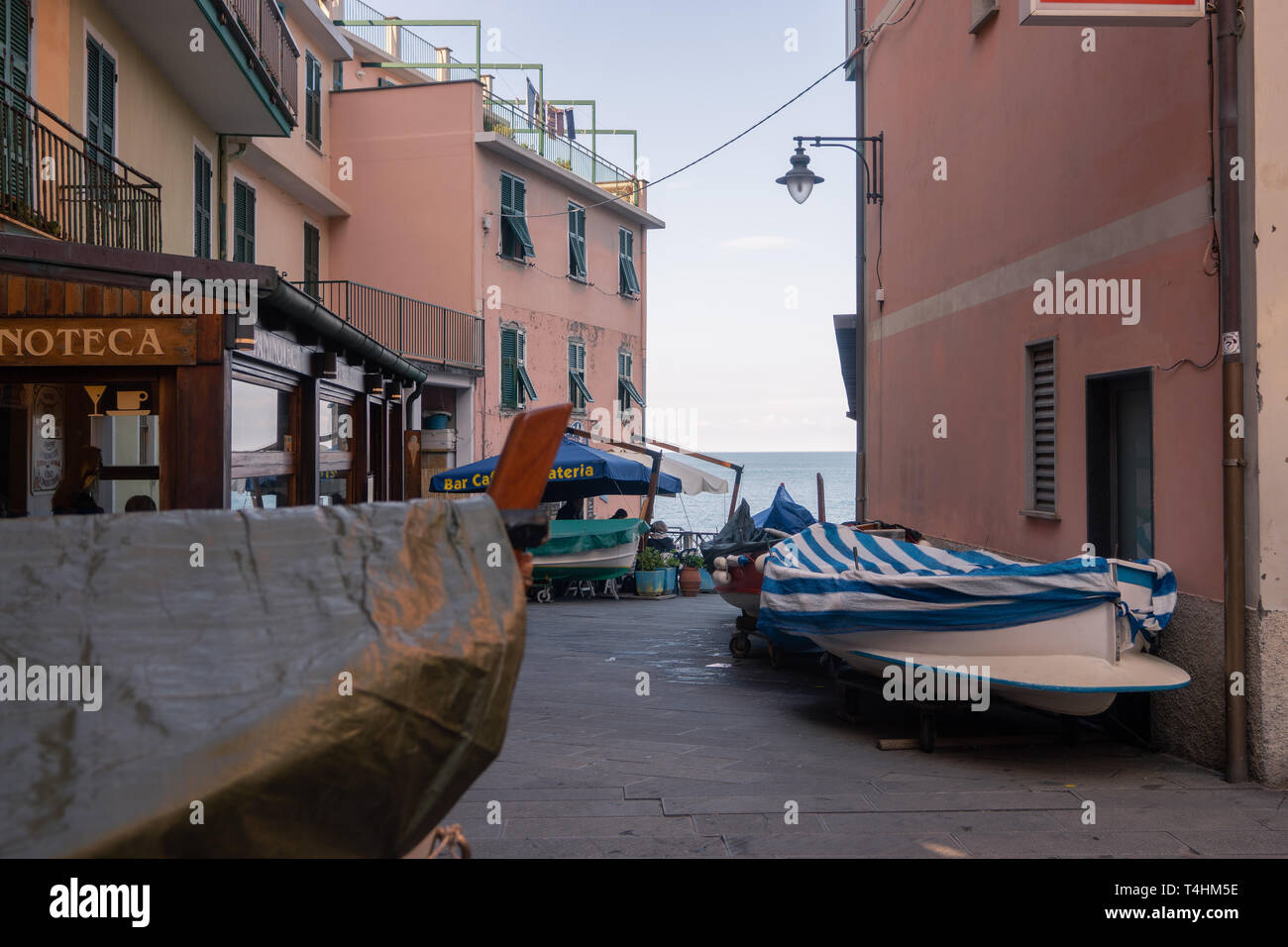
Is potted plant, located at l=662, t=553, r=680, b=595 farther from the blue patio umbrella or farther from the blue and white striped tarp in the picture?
the blue and white striped tarp

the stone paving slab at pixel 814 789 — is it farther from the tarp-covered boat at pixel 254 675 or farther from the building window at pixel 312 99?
the building window at pixel 312 99

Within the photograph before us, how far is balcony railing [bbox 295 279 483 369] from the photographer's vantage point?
22766mm

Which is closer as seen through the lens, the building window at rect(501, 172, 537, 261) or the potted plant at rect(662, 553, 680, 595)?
the potted plant at rect(662, 553, 680, 595)

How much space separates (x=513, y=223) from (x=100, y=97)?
14.4 meters

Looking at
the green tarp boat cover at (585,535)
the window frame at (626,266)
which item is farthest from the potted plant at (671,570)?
the window frame at (626,266)

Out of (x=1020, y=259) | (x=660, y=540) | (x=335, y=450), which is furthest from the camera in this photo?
(x=660, y=540)

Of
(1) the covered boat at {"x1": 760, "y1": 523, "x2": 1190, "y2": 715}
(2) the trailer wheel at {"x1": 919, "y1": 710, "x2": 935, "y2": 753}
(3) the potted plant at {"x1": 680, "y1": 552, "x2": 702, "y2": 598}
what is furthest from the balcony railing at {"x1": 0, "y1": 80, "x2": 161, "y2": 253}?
(3) the potted plant at {"x1": 680, "y1": 552, "x2": 702, "y2": 598}

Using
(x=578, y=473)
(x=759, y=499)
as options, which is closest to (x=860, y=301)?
(x=578, y=473)

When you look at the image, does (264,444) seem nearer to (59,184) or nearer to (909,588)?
(59,184)

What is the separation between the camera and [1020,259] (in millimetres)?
9547

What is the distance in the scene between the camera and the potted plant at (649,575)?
784 inches

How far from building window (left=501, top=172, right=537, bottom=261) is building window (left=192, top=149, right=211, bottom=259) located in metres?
10.1

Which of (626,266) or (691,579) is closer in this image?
(691,579)

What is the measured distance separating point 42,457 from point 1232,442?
22.2 ft
